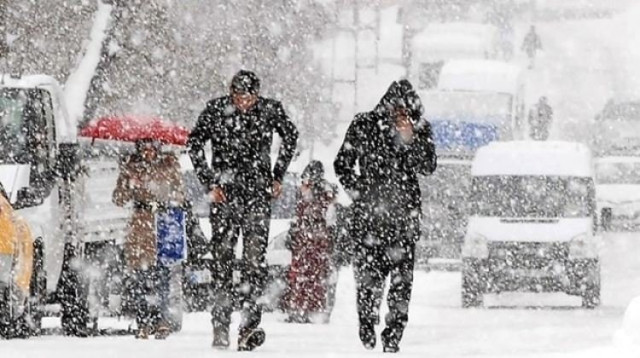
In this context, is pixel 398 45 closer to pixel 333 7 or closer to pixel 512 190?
pixel 333 7

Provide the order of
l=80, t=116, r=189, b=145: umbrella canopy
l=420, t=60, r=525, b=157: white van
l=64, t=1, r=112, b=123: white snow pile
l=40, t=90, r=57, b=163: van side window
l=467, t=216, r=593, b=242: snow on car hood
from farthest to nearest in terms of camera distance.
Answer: l=420, t=60, r=525, b=157: white van < l=64, t=1, r=112, b=123: white snow pile < l=467, t=216, r=593, b=242: snow on car hood < l=80, t=116, r=189, b=145: umbrella canopy < l=40, t=90, r=57, b=163: van side window

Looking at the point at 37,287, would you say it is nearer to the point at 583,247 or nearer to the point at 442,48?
the point at 583,247

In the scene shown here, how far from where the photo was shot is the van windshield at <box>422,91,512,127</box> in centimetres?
3341

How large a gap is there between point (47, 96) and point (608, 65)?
38944 mm

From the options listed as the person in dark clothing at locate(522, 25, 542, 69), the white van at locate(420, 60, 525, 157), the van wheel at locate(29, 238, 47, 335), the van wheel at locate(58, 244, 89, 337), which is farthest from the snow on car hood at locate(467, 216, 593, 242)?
the person in dark clothing at locate(522, 25, 542, 69)

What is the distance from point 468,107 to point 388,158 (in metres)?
21.0

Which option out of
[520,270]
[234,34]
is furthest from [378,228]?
[234,34]

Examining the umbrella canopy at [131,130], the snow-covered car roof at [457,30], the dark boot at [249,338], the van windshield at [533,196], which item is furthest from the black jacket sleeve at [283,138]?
the snow-covered car roof at [457,30]

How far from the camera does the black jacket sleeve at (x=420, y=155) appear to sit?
12906mm

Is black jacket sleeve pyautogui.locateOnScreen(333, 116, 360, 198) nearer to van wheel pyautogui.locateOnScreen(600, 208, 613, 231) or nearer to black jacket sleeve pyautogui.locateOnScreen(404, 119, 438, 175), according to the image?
black jacket sleeve pyautogui.locateOnScreen(404, 119, 438, 175)

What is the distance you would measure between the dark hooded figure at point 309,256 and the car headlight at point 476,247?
2.95m

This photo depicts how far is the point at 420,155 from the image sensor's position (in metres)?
12.9

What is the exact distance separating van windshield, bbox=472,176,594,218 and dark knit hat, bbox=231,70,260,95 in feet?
35.0

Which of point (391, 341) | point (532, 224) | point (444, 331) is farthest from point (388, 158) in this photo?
point (532, 224)
